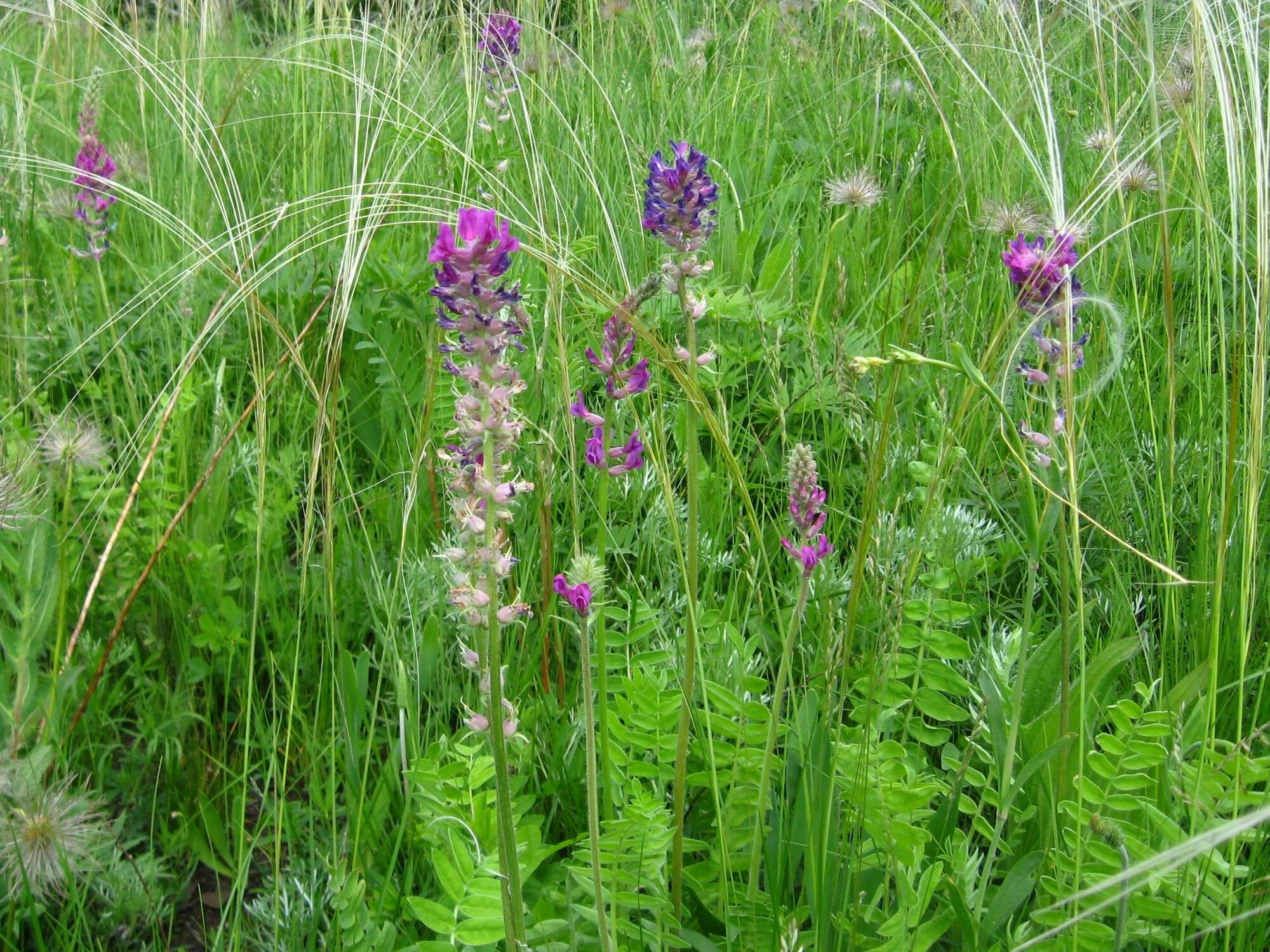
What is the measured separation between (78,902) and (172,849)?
0.22 meters

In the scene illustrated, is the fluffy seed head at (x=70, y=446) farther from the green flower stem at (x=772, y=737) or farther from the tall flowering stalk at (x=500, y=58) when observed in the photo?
the tall flowering stalk at (x=500, y=58)

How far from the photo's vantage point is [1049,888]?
4.19 ft

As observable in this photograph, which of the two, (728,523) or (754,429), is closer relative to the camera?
(728,523)

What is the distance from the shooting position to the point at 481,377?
3.35ft

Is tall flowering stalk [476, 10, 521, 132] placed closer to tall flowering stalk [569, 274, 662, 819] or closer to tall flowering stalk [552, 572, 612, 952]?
tall flowering stalk [569, 274, 662, 819]

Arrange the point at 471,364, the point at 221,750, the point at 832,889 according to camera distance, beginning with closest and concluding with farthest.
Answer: the point at 471,364, the point at 832,889, the point at 221,750

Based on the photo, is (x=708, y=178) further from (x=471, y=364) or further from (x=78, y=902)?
(x=78, y=902)

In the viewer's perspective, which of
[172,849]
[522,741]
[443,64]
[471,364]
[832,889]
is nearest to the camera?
[471,364]

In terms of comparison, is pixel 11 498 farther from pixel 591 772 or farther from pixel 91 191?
pixel 91 191

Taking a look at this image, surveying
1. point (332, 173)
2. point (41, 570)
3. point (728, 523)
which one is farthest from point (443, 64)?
point (41, 570)

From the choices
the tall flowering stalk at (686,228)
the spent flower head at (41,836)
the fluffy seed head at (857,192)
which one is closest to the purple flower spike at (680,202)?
the tall flowering stalk at (686,228)

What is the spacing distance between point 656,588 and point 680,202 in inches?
31.7

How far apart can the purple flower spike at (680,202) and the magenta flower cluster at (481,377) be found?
433 millimetres

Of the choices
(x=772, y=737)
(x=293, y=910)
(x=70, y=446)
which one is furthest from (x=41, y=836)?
(x=772, y=737)
